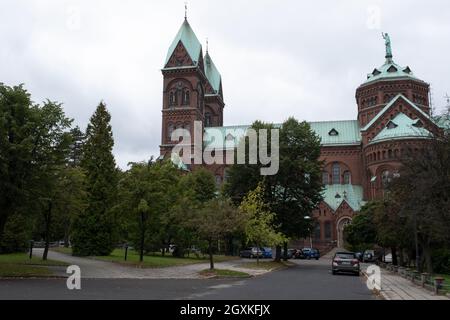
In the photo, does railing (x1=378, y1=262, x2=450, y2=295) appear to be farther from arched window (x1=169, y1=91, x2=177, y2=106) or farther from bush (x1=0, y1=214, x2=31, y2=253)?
arched window (x1=169, y1=91, x2=177, y2=106)

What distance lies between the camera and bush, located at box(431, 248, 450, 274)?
1286 inches

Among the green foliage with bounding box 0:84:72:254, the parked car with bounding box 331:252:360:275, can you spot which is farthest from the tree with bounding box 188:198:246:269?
the green foliage with bounding box 0:84:72:254

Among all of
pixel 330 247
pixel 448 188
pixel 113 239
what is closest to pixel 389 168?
pixel 330 247

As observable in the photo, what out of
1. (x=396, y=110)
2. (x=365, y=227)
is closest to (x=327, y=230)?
(x=396, y=110)

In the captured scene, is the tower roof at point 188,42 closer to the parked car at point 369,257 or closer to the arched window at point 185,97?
the arched window at point 185,97

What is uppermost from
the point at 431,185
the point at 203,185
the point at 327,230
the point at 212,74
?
the point at 212,74

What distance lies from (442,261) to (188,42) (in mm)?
60645

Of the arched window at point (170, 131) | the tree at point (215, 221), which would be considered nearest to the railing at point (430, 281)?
the tree at point (215, 221)

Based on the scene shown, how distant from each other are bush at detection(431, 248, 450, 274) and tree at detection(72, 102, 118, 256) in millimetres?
24020

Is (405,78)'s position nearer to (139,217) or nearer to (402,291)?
(139,217)

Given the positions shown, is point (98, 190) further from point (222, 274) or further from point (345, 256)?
point (345, 256)

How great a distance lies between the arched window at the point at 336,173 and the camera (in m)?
77.6

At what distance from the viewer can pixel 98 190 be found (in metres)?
37.8

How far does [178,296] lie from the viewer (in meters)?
16.1
